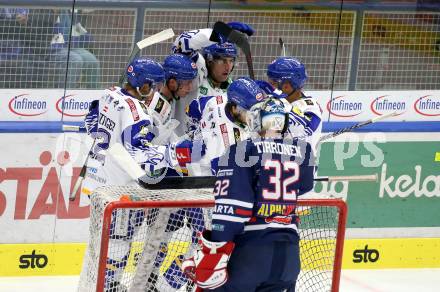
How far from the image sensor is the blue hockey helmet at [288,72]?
619 centimetres

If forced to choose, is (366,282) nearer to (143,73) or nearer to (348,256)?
(348,256)

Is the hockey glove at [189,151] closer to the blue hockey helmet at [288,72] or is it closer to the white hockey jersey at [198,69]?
the white hockey jersey at [198,69]

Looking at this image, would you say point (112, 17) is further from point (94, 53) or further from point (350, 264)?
point (350, 264)

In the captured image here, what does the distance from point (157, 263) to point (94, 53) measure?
2093 mm

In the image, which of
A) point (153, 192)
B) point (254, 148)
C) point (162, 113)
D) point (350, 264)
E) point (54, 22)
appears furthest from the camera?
point (350, 264)

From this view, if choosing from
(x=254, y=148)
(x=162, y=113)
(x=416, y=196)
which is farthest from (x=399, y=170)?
(x=254, y=148)

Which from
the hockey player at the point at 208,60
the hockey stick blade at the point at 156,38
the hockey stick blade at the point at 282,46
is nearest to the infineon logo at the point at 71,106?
the hockey stick blade at the point at 156,38

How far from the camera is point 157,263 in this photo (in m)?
5.59

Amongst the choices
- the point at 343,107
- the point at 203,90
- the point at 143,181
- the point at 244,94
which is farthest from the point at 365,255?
the point at 244,94

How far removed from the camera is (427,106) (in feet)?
25.5

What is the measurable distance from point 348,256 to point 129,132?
2.51 m

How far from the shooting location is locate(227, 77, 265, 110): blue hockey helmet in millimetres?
5082

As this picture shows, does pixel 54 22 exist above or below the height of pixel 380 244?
above

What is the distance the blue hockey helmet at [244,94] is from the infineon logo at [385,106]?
8.77ft
